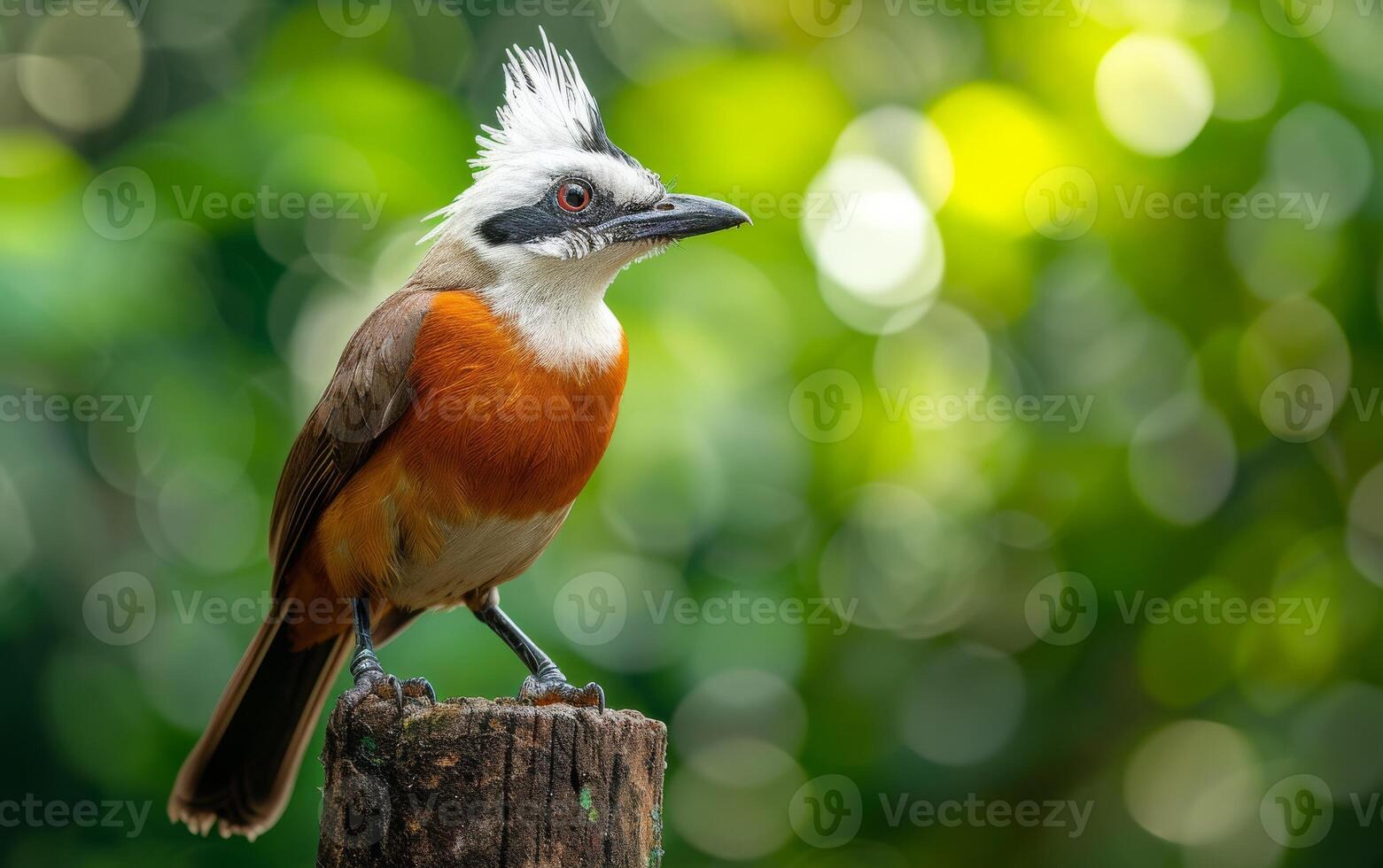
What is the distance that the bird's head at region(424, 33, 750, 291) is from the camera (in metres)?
4.43

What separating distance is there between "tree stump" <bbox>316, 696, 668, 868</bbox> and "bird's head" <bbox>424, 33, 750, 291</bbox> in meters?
1.82

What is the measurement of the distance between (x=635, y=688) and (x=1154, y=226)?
318 centimetres

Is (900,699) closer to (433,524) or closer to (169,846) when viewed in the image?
(433,524)

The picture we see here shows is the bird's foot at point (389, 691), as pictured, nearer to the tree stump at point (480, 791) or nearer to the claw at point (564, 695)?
the tree stump at point (480, 791)

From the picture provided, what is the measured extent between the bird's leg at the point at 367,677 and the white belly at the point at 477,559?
14 cm

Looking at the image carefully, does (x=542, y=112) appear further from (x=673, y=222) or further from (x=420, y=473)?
(x=420, y=473)

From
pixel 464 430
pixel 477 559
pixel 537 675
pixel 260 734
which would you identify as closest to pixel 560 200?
pixel 464 430

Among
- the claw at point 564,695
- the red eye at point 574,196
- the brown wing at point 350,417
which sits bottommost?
the claw at point 564,695

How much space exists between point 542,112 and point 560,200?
14.6 inches

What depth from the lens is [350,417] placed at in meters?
4.33

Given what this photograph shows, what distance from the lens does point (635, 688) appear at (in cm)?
502

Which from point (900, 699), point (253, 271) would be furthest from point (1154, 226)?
point (253, 271)

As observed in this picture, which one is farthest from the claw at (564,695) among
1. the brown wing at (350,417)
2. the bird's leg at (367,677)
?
the brown wing at (350,417)

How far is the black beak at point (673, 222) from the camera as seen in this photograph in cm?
439
